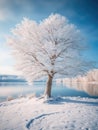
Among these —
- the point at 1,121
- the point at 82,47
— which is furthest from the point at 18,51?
the point at 1,121

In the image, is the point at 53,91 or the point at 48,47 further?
the point at 53,91

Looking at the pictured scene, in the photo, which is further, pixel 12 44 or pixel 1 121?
pixel 12 44

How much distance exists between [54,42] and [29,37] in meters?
2.63

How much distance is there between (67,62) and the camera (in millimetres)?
15742

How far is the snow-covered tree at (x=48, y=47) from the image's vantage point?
15797mm

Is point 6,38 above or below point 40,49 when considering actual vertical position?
above

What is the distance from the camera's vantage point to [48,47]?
611 inches

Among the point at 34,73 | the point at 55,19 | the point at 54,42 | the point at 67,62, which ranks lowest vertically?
the point at 34,73

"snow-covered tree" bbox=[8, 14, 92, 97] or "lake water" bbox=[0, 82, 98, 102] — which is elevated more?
"snow-covered tree" bbox=[8, 14, 92, 97]

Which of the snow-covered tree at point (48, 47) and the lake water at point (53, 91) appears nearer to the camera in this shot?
the snow-covered tree at point (48, 47)

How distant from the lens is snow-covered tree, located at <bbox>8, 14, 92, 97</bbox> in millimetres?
15797

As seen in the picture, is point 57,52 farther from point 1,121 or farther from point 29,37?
point 1,121

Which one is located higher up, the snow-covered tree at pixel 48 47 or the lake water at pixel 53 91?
the snow-covered tree at pixel 48 47

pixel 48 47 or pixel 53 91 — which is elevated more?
pixel 48 47
